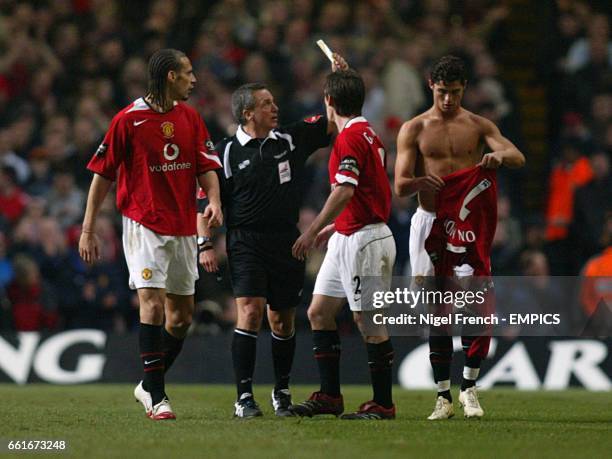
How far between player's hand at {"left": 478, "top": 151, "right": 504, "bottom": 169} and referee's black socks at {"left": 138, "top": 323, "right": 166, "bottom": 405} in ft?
8.10

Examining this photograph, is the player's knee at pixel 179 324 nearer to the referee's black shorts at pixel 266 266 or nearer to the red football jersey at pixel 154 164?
the referee's black shorts at pixel 266 266

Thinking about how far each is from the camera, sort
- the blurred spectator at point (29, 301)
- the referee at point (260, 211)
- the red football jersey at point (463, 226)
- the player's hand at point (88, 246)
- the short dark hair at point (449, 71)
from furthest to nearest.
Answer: the blurred spectator at point (29, 301), the red football jersey at point (463, 226), the referee at point (260, 211), the short dark hair at point (449, 71), the player's hand at point (88, 246)

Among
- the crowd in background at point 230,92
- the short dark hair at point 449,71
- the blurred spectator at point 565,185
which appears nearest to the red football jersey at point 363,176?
the short dark hair at point 449,71

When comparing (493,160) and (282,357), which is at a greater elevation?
(493,160)

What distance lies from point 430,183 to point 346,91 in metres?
0.85

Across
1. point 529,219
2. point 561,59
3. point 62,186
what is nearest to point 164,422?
point 62,186

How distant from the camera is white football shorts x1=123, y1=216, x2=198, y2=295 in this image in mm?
9031

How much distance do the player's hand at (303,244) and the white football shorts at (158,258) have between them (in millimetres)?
826

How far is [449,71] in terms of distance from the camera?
9227 millimetres

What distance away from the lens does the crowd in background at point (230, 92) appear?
1525cm

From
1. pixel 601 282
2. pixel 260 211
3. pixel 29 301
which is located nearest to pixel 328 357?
pixel 260 211

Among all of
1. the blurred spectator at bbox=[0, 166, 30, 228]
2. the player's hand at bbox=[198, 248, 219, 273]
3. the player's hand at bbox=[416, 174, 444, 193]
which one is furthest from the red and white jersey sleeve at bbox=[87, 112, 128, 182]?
the blurred spectator at bbox=[0, 166, 30, 228]

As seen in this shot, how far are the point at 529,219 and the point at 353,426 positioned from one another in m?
8.57

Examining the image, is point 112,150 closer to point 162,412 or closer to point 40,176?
point 162,412
